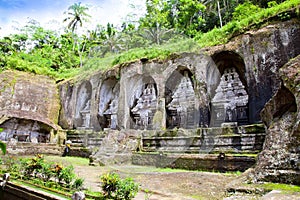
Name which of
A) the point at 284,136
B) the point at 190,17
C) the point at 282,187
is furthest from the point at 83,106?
the point at 282,187

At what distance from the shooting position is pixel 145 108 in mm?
19812

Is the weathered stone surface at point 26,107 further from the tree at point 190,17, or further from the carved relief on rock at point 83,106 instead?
the tree at point 190,17

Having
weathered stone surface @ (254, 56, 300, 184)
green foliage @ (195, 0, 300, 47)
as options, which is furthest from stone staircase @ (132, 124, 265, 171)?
green foliage @ (195, 0, 300, 47)

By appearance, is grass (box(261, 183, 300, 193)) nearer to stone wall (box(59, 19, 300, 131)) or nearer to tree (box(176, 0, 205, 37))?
stone wall (box(59, 19, 300, 131))

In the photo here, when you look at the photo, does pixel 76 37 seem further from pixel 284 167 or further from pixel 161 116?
pixel 284 167

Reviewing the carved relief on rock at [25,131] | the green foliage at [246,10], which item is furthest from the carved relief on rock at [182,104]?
the carved relief on rock at [25,131]

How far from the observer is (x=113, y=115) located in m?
21.3

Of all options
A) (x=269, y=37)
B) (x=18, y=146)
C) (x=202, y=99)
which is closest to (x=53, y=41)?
(x=18, y=146)

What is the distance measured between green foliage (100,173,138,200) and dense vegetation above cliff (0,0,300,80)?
12.5 meters

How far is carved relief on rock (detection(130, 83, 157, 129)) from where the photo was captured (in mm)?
19422

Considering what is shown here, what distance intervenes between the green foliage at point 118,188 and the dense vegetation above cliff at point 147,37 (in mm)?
12519

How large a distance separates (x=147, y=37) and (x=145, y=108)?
456 inches

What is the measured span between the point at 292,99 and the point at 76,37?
121 feet

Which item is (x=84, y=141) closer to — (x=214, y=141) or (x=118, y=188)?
(x=214, y=141)
